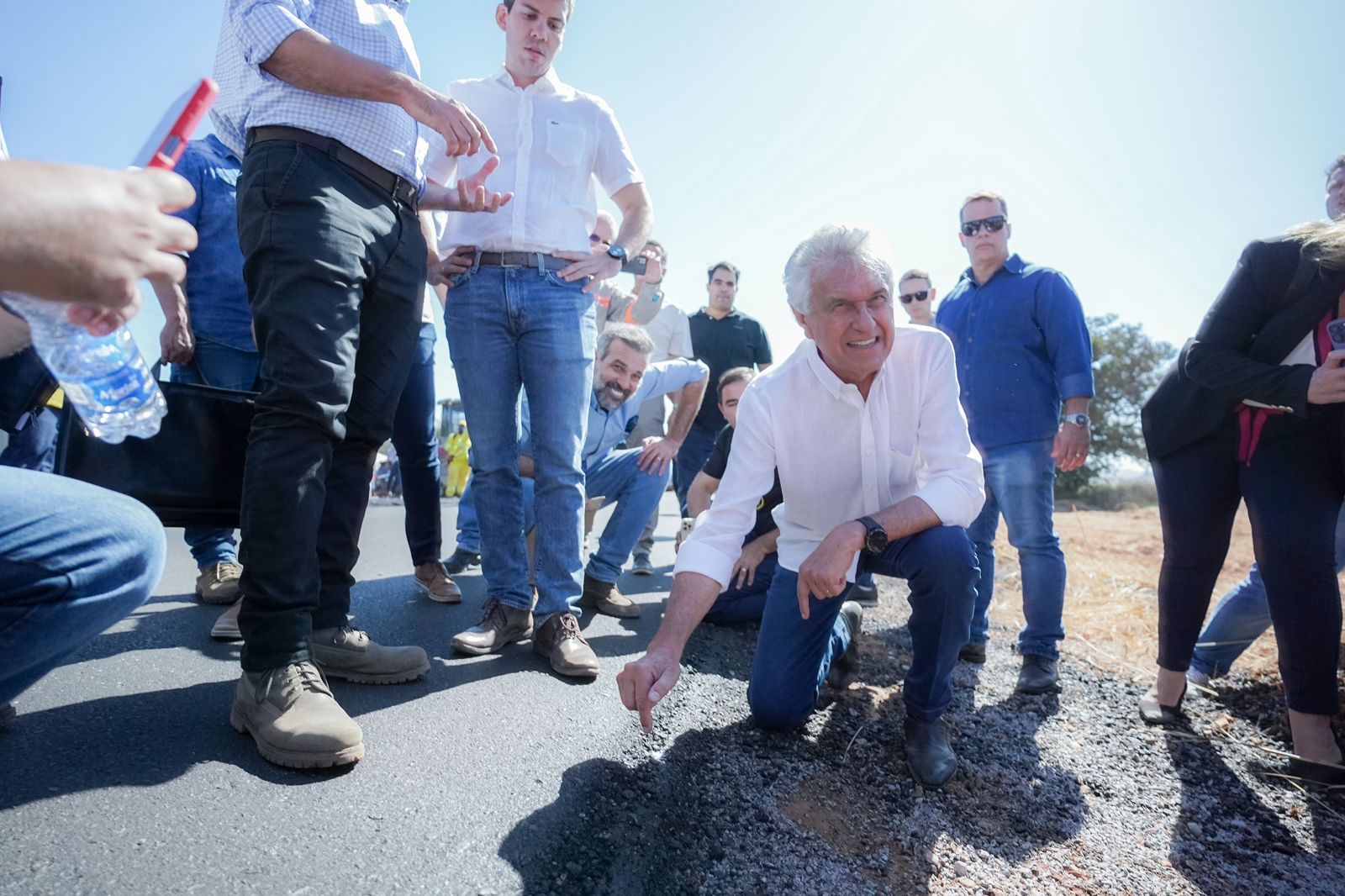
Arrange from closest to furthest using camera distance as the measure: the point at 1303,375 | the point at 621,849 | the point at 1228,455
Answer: the point at 621,849 < the point at 1303,375 < the point at 1228,455

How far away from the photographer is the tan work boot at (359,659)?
216 cm

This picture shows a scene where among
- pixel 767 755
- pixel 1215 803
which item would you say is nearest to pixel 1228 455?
pixel 1215 803

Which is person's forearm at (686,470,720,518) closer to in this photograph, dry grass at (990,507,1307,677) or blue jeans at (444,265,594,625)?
blue jeans at (444,265,594,625)

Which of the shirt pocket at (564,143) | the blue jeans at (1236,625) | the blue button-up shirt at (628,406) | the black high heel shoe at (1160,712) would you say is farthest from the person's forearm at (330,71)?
the blue jeans at (1236,625)

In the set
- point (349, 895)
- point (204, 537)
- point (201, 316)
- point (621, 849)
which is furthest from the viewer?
point (204, 537)

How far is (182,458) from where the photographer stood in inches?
81.2

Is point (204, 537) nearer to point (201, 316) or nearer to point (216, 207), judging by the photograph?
point (201, 316)

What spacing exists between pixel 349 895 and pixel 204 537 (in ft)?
7.75

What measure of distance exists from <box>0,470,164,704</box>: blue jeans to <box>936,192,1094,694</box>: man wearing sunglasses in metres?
3.23

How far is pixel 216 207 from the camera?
292cm

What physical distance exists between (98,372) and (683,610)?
1.38 metres

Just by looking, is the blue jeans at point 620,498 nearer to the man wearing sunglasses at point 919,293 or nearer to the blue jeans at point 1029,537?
the blue jeans at point 1029,537

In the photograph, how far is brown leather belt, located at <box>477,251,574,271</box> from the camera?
274 centimetres

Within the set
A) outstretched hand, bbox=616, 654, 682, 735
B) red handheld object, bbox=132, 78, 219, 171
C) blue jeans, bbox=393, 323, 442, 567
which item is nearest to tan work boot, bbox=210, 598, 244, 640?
blue jeans, bbox=393, 323, 442, 567
